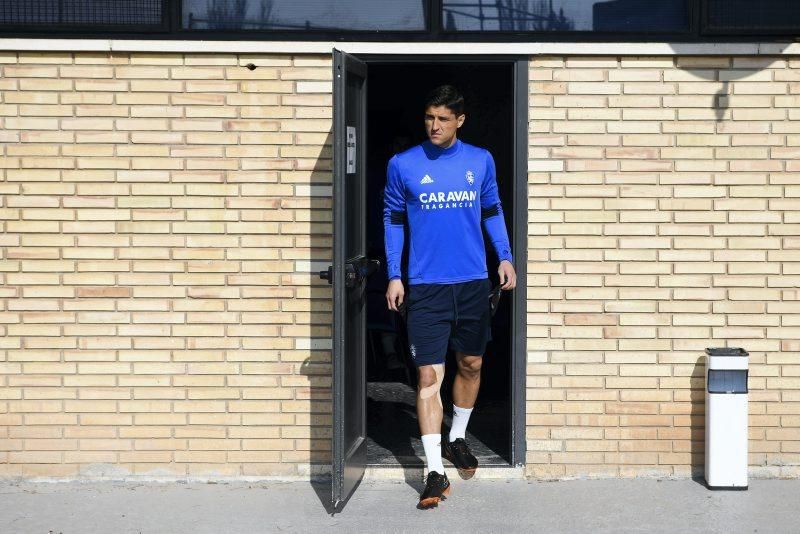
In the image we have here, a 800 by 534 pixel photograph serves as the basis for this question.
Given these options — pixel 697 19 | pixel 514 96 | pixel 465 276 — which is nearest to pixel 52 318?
pixel 465 276

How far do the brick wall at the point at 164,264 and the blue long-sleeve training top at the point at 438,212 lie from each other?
44 cm

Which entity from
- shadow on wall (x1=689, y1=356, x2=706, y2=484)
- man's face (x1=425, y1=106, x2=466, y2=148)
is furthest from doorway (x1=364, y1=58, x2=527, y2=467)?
shadow on wall (x1=689, y1=356, x2=706, y2=484)

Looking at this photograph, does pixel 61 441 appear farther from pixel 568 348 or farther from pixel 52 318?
pixel 568 348

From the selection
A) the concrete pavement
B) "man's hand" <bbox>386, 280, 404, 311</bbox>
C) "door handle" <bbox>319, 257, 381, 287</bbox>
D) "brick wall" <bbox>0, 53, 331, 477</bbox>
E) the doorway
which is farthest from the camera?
the doorway

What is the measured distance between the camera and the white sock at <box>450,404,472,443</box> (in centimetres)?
709

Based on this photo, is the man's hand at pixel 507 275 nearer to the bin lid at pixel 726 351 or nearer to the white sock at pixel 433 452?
the white sock at pixel 433 452

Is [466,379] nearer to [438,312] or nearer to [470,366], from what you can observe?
[470,366]

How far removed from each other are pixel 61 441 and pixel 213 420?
861 mm

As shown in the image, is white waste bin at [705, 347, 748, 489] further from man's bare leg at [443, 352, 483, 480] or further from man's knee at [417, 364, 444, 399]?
man's knee at [417, 364, 444, 399]

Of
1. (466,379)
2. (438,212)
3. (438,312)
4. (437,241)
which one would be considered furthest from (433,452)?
(438,212)

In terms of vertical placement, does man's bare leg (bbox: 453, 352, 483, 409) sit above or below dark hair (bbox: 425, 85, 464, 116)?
below

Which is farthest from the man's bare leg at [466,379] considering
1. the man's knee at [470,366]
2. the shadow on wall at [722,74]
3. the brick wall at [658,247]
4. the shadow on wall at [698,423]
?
the shadow on wall at [722,74]

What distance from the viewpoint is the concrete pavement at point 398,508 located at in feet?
20.5

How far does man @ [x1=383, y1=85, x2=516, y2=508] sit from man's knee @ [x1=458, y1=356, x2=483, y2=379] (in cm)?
23
